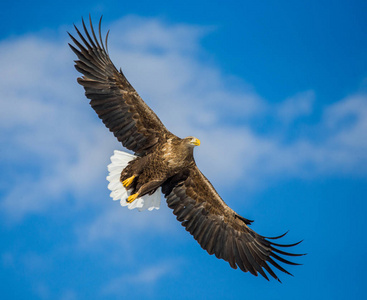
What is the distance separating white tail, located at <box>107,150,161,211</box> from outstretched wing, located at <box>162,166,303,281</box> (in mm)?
299

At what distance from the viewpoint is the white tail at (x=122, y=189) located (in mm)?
11711

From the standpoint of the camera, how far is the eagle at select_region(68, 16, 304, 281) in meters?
11.2

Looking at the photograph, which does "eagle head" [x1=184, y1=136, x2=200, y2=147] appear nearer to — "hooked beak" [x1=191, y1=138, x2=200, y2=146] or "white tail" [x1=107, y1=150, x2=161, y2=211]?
"hooked beak" [x1=191, y1=138, x2=200, y2=146]

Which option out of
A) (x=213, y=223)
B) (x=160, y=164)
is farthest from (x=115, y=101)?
(x=213, y=223)

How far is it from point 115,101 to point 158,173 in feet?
5.35

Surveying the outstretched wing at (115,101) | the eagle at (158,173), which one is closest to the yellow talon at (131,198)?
the eagle at (158,173)

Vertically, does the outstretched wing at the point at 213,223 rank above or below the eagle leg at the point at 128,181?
above

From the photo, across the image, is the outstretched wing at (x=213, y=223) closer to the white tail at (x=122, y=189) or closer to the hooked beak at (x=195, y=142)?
the white tail at (x=122, y=189)

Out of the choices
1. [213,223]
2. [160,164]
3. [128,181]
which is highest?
[213,223]

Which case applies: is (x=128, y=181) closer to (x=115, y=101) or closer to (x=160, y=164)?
(x=160, y=164)

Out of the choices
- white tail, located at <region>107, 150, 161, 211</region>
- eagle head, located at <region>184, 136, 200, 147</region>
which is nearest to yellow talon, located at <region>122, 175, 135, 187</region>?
white tail, located at <region>107, 150, 161, 211</region>

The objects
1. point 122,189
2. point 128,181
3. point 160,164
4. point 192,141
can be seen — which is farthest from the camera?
point 122,189

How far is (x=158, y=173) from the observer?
1132 centimetres

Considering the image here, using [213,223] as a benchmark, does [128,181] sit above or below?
below
